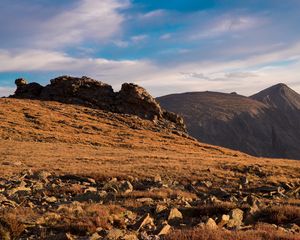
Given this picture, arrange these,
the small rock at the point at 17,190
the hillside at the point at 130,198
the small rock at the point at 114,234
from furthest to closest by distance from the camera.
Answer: the small rock at the point at 17,190 → the hillside at the point at 130,198 → the small rock at the point at 114,234

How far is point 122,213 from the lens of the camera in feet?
46.6

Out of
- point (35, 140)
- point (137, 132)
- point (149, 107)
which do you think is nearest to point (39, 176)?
point (35, 140)

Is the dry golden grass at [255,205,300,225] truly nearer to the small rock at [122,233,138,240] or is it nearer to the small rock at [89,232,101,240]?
the small rock at [122,233,138,240]

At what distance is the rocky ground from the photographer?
11.6 meters

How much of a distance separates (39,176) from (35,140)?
94.8ft

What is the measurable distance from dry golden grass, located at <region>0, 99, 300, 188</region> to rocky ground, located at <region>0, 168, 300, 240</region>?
5853 mm

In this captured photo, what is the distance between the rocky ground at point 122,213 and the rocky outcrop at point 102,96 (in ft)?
213

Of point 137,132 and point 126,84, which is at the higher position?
point 126,84

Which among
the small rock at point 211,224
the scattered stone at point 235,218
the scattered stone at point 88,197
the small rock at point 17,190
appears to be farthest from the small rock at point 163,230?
the small rock at point 17,190

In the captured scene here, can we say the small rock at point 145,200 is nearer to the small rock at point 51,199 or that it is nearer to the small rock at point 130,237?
the small rock at point 51,199

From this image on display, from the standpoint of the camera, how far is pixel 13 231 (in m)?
11.3

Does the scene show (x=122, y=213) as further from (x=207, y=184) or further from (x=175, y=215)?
(x=207, y=184)

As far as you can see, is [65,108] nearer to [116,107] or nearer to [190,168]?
[116,107]

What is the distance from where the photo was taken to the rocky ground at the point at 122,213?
11617mm
